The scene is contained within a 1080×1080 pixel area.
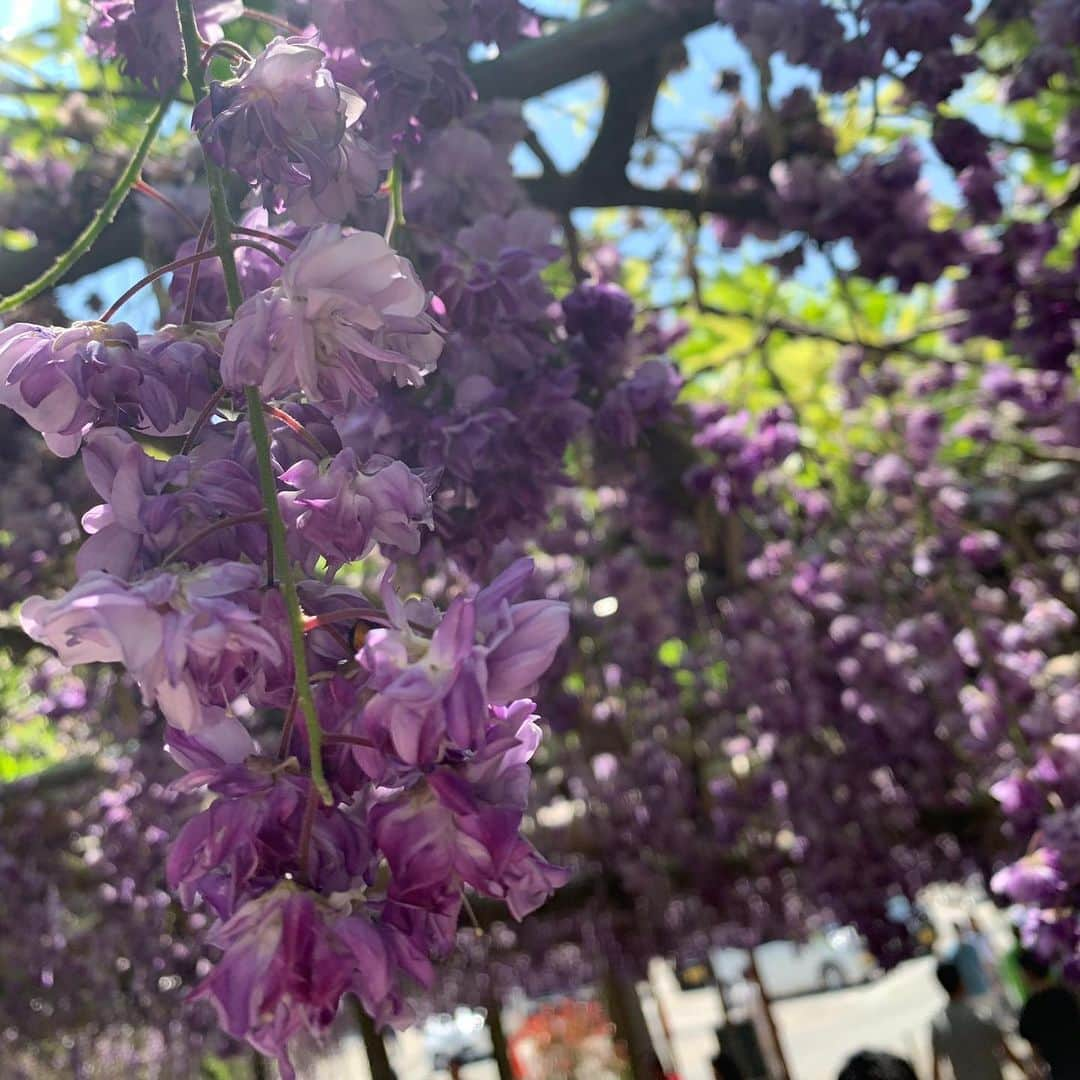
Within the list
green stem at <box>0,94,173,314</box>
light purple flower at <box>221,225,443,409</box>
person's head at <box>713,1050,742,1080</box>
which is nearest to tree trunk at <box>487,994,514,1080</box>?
person's head at <box>713,1050,742,1080</box>

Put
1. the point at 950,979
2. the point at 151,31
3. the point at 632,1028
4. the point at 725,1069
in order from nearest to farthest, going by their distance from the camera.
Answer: the point at 151,31 < the point at 950,979 < the point at 725,1069 < the point at 632,1028

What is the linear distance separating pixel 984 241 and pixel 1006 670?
1225 mm

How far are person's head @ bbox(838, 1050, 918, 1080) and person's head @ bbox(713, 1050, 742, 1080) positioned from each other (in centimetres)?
267

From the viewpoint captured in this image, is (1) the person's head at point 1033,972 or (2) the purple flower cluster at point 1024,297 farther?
(1) the person's head at point 1033,972

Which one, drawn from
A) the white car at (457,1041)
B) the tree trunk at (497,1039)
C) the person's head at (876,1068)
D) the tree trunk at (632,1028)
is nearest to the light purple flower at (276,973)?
the person's head at (876,1068)

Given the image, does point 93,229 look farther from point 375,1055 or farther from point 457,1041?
point 457,1041

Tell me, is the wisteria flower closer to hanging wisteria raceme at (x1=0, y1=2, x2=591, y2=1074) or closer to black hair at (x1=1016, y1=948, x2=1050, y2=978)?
hanging wisteria raceme at (x1=0, y1=2, x2=591, y2=1074)

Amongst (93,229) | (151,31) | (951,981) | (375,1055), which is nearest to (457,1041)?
(951,981)

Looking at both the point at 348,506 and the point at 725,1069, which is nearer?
the point at 348,506

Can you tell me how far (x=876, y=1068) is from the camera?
461 centimetres

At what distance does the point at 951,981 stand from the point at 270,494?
5.77m

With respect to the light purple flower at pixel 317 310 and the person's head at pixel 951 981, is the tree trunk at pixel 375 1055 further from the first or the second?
the person's head at pixel 951 981

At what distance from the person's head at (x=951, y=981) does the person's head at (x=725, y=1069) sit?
2.21 meters

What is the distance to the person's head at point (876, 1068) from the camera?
180 inches
